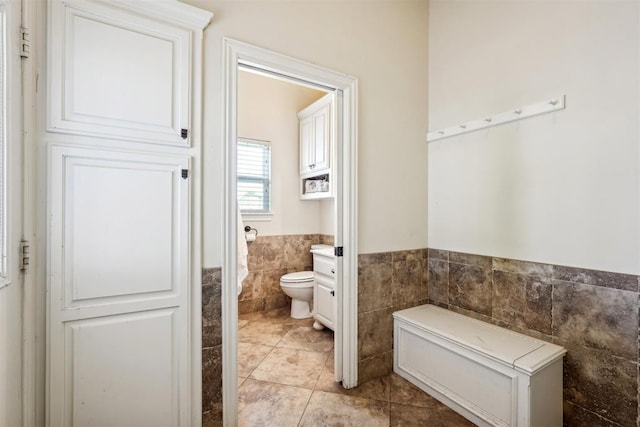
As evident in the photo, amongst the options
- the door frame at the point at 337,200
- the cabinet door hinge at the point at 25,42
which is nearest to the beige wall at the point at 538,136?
the door frame at the point at 337,200

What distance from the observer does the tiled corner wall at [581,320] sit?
147 cm

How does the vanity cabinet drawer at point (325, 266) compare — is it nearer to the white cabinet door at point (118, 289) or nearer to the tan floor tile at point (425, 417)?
the tan floor tile at point (425, 417)

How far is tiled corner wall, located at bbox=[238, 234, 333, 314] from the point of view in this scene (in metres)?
3.45

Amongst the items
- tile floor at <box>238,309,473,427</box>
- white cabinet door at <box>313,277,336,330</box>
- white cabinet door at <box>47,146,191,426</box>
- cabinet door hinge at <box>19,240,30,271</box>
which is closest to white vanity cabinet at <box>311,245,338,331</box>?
white cabinet door at <box>313,277,336,330</box>

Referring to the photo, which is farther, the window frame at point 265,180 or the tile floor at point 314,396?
the window frame at point 265,180

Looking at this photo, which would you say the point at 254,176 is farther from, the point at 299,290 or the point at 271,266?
the point at 299,290

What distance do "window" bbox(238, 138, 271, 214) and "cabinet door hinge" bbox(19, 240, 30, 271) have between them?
2323mm

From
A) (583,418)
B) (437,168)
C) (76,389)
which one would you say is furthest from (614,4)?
(76,389)

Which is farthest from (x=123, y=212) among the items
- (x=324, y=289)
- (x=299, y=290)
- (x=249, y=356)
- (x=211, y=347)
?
(x=299, y=290)

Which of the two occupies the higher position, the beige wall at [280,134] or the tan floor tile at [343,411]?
the beige wall at [280,134]

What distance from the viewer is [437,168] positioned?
2410mm

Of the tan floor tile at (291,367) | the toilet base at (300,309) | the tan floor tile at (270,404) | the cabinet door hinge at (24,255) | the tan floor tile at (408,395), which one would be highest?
the cabinet door hinge at (24,255)

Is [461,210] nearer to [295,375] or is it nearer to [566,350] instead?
[566,350]

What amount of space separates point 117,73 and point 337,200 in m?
1.36
